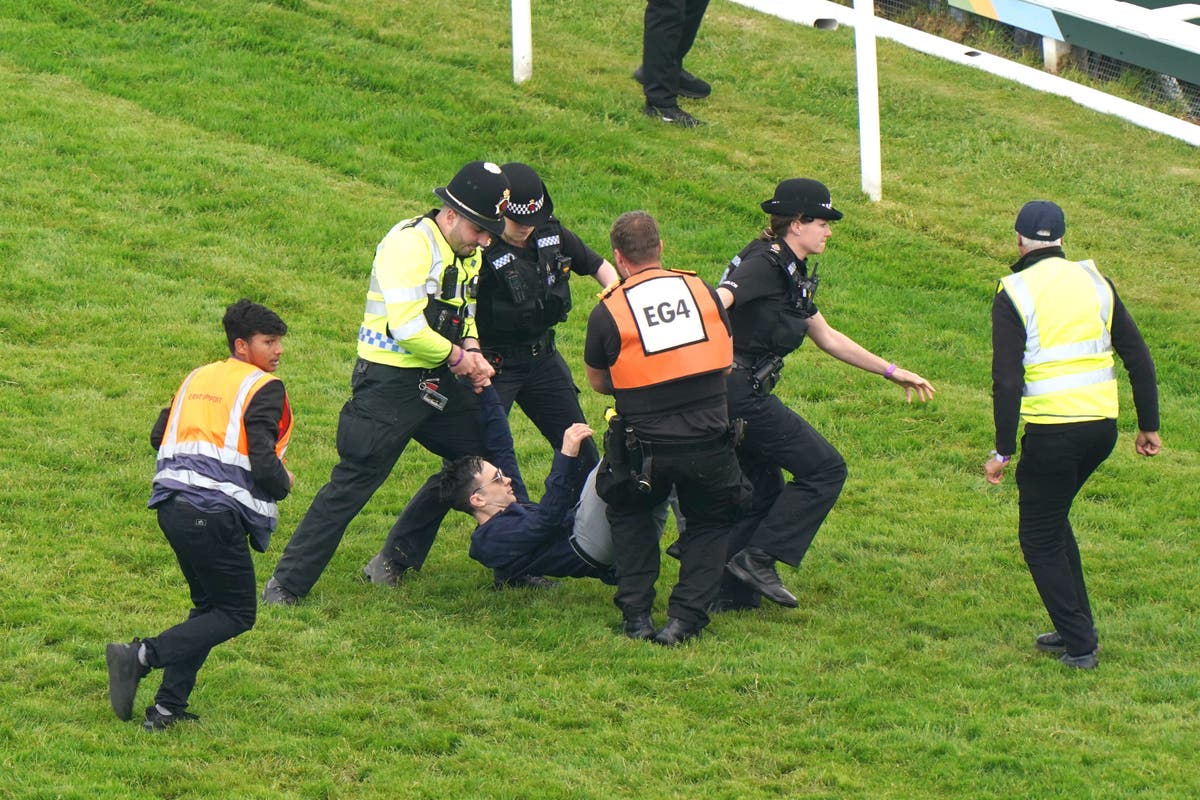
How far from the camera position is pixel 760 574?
25.4 feet

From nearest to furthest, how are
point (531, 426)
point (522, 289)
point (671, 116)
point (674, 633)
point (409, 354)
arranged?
1. point (674, 633)
2. point (409, 354)
3. point (522, 289)
4. point (531, 426)
5. point (671, 116)

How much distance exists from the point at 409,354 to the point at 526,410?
4.26 ft

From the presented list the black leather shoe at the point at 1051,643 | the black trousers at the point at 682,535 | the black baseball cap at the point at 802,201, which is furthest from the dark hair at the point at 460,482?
the black leather shoe at the point at 1051,643

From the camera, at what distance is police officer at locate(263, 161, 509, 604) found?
723 cm

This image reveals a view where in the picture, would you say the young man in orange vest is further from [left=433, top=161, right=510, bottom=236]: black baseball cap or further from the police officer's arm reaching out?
the police officer's arm reaching out

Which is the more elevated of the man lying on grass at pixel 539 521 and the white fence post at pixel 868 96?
the white fence post at pixel 868 96

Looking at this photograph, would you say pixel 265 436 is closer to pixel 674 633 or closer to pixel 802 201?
pixel 674 633

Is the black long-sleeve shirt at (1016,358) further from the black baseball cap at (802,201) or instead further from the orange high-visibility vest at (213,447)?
the orange high-visibility vest at (213,447)

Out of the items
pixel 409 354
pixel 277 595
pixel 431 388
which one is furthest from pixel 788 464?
pixel 277 595

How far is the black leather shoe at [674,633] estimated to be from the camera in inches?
286

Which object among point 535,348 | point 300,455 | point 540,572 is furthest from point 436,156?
point 540,572

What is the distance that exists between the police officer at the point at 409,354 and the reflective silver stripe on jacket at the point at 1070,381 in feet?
8.48

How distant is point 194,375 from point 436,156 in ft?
25.2

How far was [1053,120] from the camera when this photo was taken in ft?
51.2
